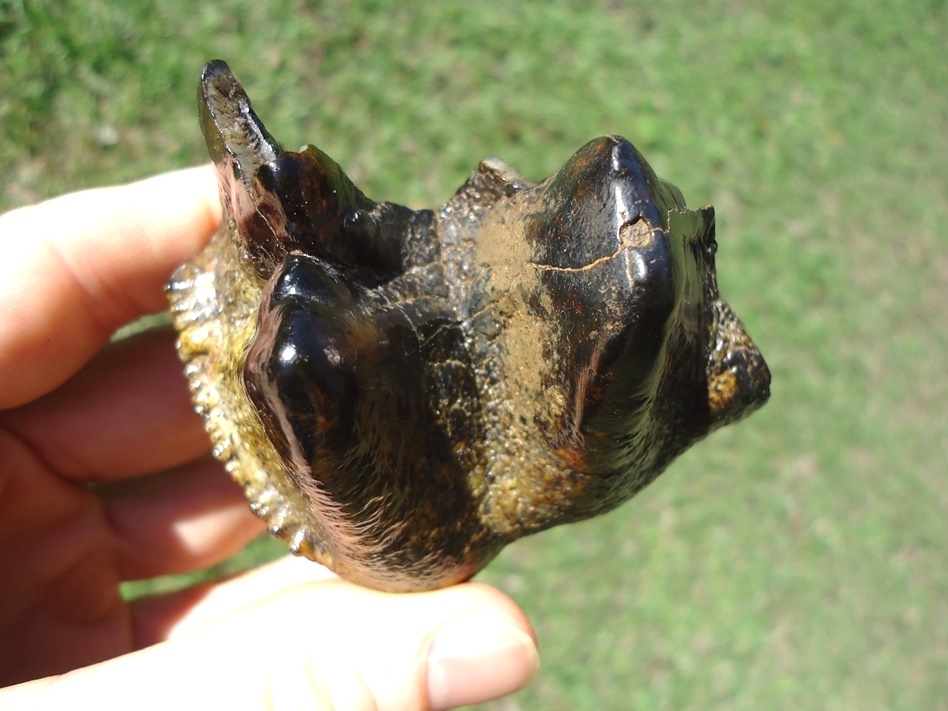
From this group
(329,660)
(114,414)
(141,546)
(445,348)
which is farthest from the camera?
(141,546)

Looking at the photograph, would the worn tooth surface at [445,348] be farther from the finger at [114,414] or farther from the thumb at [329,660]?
the finger at [114,414]

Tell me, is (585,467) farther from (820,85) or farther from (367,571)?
(820,85)

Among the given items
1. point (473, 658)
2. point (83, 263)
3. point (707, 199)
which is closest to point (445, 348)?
point (473, 658)

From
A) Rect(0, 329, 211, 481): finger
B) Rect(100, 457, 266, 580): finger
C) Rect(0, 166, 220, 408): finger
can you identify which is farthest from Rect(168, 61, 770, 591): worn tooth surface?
Rect(100, 457, 266, 580): finger

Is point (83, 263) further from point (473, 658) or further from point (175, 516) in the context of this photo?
point (473, 658)

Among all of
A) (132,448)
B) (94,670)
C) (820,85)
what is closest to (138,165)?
(132,448)

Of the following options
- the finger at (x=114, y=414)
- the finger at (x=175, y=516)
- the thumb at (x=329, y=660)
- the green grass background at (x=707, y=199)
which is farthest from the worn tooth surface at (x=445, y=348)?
the green grass background at (x=707, y=199)
